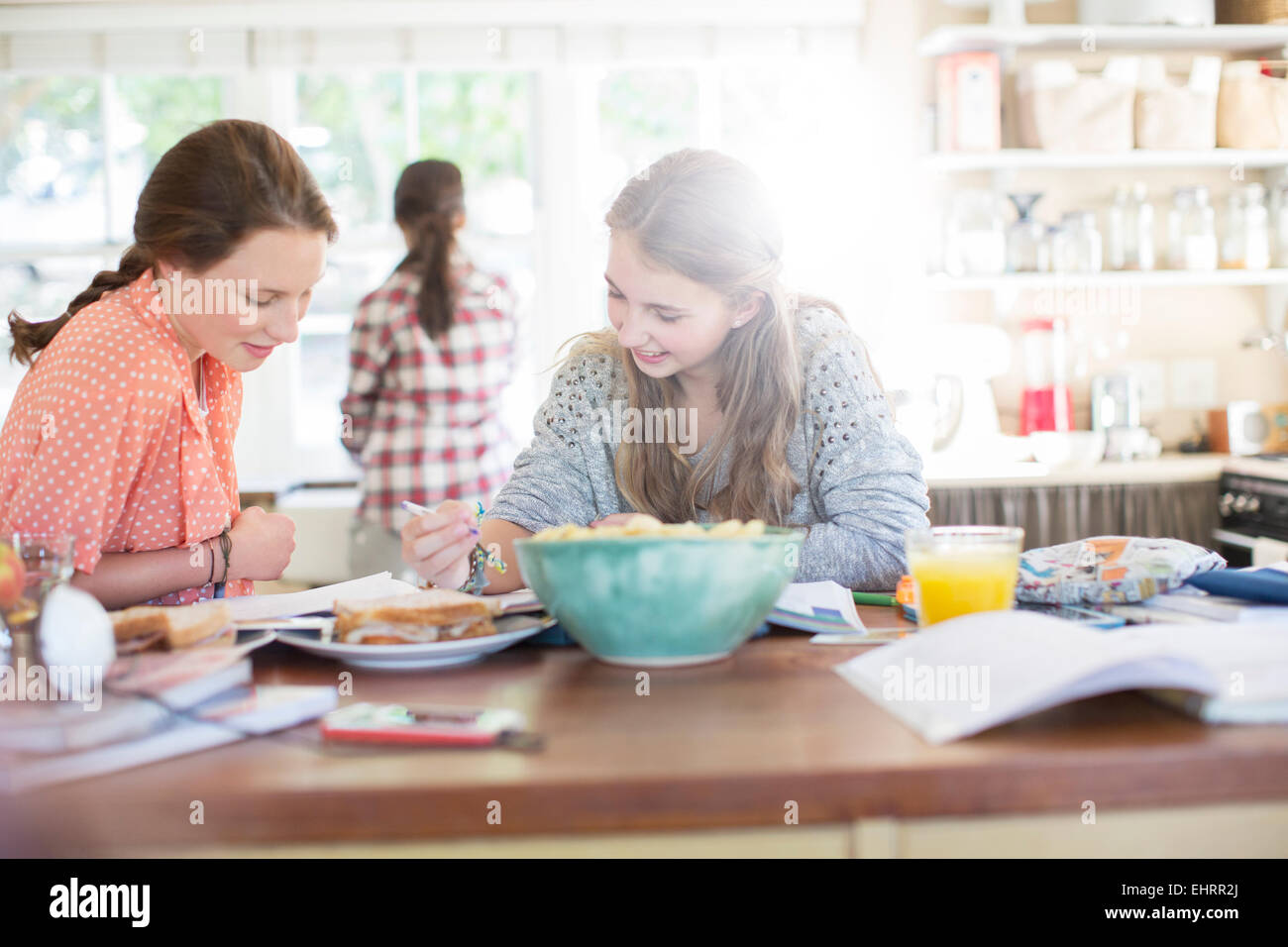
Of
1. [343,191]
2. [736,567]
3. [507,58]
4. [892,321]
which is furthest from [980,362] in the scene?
[736,567]

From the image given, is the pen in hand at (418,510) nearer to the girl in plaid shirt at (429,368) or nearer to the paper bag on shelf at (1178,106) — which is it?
the girl in plaid shirt at (429,368)

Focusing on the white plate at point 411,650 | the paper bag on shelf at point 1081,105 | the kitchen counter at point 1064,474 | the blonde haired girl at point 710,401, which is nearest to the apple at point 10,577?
the white plate at point 411,650

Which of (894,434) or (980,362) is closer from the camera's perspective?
(894,434)

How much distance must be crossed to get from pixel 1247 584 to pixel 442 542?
30.0 inches

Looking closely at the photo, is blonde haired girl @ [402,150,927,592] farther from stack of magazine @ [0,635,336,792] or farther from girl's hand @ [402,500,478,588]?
stack of magazine @ [0,635,336,792]

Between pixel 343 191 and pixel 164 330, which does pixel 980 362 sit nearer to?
pixel 343 191

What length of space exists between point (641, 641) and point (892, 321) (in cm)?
273

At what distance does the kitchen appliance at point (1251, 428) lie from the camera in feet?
10.6

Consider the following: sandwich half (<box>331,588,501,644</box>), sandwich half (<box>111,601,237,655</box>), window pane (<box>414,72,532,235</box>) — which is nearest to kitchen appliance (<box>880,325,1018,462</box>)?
window pane (<box>414,72,532,235</box>)

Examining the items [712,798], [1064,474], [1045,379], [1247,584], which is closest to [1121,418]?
[1045,379]

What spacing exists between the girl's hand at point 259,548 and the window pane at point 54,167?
107 inches

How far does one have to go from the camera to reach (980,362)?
10.5 ft

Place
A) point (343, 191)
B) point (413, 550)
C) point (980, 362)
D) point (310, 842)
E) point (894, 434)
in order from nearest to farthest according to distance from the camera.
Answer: point (310, 842) < point (413, 550) < point (894, 434) < point (980, 362) < point (343, 191)

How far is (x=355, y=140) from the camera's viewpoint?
3.67 m
